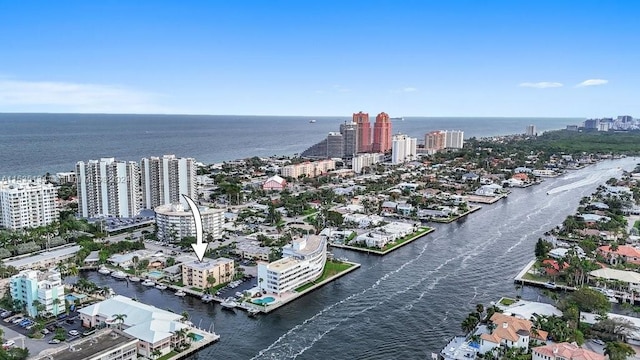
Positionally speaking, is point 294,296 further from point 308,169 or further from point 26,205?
point 308,169

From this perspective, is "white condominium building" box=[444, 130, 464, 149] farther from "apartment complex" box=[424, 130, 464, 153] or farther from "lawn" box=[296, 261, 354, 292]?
"lawn" box=[296, 261, 354, 292]

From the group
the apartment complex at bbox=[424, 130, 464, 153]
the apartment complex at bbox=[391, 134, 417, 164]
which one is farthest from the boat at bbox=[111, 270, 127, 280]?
the apartment complex at bbox=[424, 130, 464, 153]

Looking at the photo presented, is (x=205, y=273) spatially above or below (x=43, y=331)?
above

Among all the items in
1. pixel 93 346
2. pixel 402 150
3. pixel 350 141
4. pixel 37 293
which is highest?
pixel 350 141

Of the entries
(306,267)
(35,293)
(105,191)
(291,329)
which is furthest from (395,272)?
(105,191)

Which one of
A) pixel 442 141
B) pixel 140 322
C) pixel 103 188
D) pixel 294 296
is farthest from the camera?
pixel 442 141

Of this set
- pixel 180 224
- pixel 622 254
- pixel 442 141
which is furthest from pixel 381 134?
pixel 622 254

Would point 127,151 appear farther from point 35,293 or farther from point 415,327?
point 415,327

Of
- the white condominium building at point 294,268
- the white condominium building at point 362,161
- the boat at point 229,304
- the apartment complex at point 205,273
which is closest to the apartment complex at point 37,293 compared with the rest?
the apartment complex at point 205,273
